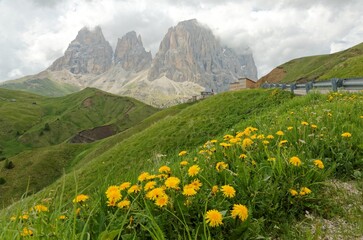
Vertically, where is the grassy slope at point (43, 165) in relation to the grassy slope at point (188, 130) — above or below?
below

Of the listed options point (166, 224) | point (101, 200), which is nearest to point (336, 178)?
point (166, 224)

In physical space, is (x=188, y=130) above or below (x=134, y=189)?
below

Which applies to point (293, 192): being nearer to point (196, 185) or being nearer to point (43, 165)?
point (196, 185)

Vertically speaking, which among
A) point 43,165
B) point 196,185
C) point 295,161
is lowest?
point 43,165

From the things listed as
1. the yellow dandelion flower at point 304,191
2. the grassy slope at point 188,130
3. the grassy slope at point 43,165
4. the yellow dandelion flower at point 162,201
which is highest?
the yellow dandelion flower at point 162,201

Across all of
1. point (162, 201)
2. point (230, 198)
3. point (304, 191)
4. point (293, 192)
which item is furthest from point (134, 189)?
point (304, 191)

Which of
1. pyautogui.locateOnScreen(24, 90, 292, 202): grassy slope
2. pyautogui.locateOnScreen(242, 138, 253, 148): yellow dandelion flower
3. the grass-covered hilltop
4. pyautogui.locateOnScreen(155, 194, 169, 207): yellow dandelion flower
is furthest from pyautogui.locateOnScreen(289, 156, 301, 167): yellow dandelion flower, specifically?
pyautogui.locateOnScreen(24, 90, 292, 202): grassy slope

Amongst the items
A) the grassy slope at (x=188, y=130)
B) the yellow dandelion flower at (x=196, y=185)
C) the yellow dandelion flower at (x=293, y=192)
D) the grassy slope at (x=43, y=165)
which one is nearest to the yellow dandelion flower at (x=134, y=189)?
the yellow dandelion flower at (x=196, y=185)

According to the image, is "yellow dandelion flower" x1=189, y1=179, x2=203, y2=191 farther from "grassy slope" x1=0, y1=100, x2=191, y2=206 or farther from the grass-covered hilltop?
"grassy slope" x1=0, y1=100, x2=191, y2=206

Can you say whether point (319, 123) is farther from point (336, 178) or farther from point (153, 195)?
point (153, 195)

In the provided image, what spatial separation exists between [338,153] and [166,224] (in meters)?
4.12

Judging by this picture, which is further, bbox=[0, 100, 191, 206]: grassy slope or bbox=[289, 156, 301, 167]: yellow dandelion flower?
bbox=[0, 100, 191, 206]: grassy slope

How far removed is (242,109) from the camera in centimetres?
2628

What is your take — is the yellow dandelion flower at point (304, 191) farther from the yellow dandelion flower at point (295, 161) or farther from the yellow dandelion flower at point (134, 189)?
the yellow dandelion flower at point (134, 189)
